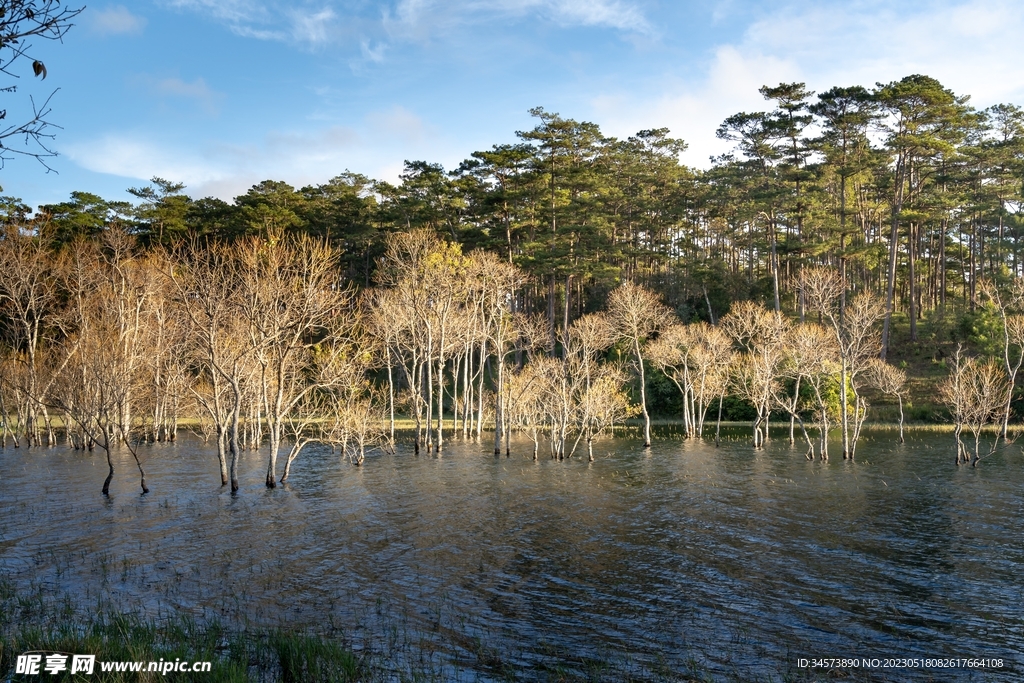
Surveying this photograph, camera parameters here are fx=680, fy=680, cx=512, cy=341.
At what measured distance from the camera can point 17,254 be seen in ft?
141

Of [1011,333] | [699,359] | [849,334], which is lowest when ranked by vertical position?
[699,359]

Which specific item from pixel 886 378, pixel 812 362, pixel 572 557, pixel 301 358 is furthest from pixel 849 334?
pixel 572 557

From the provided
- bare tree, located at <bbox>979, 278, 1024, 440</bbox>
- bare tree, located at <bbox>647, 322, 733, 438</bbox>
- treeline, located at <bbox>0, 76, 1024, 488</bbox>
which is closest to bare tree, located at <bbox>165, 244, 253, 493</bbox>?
treeline, located at <bbox>0, 76, 1024, 488</bbox>

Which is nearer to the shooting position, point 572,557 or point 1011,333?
point 572,557

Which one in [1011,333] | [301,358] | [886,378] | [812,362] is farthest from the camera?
[886,378]

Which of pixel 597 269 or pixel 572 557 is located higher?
pixel 597 269

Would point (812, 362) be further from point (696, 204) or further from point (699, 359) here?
point (696, 204)

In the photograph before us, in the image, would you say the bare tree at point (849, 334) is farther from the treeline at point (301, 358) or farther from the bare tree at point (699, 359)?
the bare tree at point (699, 359)

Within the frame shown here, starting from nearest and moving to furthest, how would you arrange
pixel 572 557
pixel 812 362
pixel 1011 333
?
pixel 572 557, pixel 812 362, pixel 1011 333

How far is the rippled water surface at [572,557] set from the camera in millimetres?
13781

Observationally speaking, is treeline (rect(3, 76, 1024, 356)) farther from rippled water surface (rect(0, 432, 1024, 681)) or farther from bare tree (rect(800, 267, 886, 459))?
rippled water surface (rect(0, 432, 1024, 681))

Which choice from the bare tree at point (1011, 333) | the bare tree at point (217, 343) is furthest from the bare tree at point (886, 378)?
the bare tree at point (217, 343)

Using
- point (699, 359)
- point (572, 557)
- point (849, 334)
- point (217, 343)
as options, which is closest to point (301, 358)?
point (217, 343)

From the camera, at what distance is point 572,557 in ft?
64.3
